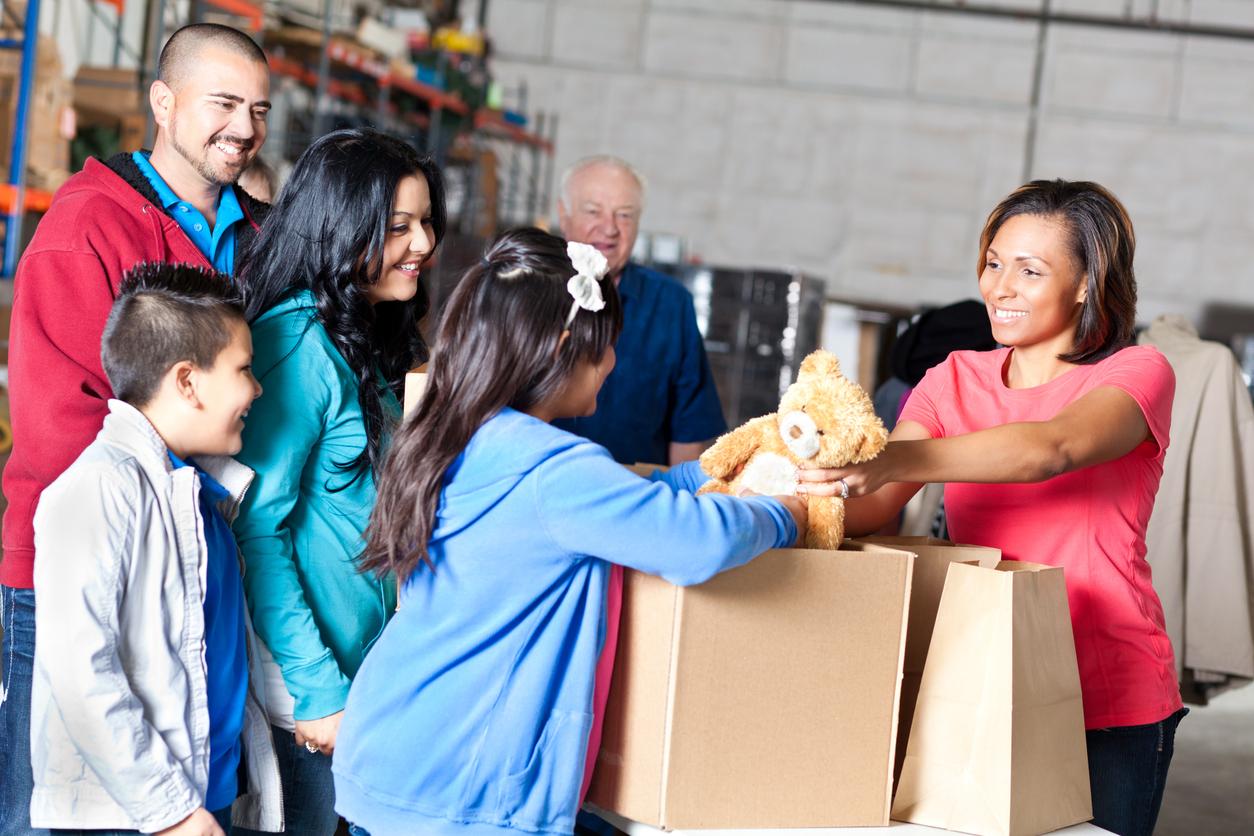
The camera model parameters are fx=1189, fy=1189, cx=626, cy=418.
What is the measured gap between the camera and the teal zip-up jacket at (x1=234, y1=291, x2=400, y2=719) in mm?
1608

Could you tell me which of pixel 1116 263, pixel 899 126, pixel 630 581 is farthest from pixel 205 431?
pixel 899 126

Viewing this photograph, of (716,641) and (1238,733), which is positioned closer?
(716,641)

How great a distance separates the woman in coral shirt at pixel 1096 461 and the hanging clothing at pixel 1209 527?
7.12ft

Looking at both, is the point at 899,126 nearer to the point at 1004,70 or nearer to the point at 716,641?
the point at 1004,70

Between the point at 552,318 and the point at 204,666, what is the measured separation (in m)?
0.62

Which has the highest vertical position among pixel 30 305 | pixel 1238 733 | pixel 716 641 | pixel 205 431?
pixel 30 305

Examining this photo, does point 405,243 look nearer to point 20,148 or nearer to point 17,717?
point 17,717

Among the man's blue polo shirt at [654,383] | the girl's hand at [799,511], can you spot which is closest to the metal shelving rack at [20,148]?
the man's blue polo shirt at [654,383]

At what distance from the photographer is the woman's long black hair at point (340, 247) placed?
1691 mm

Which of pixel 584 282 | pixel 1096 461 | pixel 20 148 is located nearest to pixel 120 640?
pixel 584 282

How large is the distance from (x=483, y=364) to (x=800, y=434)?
15.0 inches

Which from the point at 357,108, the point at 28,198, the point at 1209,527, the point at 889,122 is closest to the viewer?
the point at 1209,527

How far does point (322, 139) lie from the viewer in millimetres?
1725

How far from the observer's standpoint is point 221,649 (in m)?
1.54
